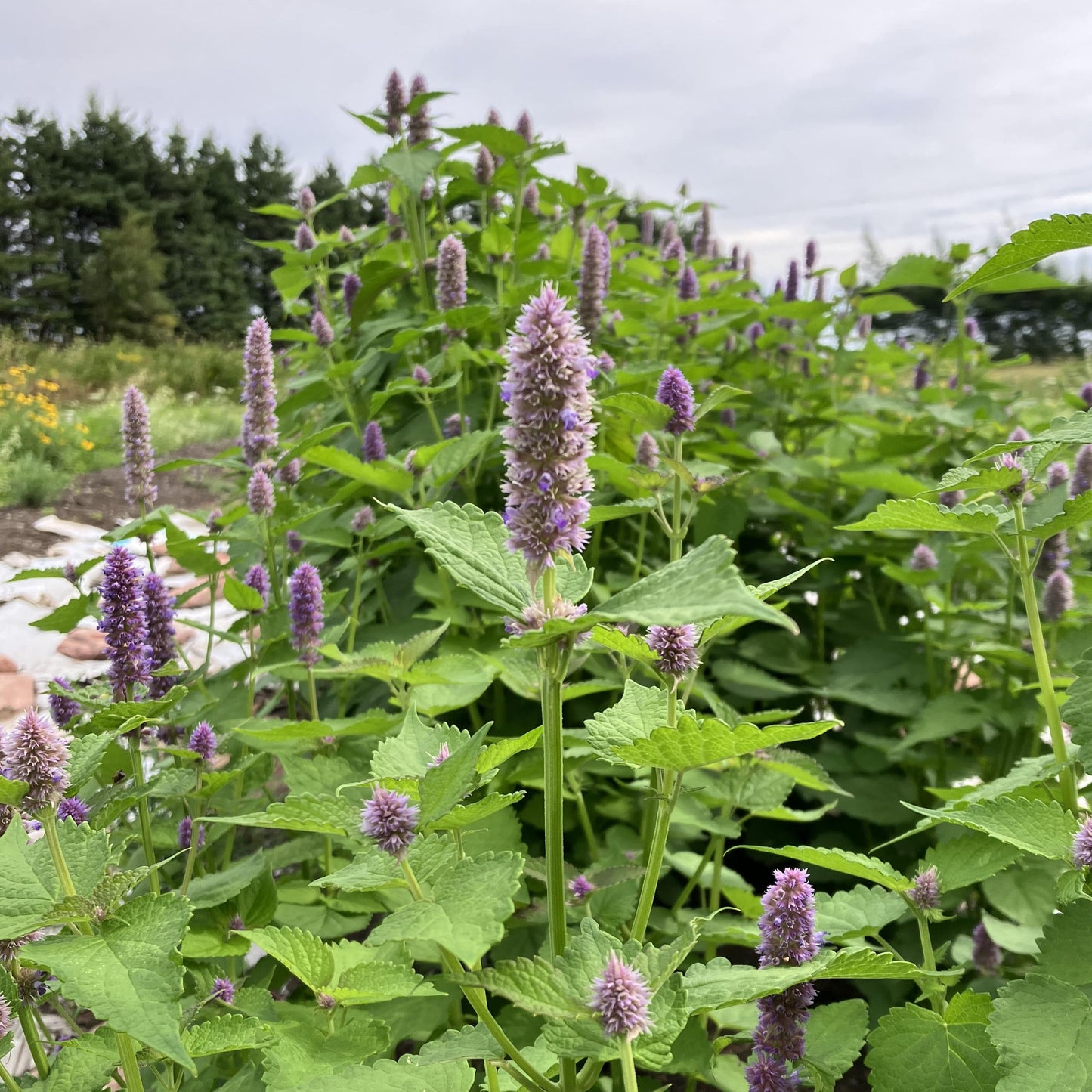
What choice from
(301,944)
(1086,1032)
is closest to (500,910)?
(301,944)

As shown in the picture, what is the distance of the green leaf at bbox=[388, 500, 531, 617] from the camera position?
0.83 metres

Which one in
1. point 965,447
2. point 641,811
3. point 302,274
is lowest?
point 641,811

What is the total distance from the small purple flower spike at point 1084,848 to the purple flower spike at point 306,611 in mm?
1416

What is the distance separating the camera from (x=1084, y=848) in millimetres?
1016

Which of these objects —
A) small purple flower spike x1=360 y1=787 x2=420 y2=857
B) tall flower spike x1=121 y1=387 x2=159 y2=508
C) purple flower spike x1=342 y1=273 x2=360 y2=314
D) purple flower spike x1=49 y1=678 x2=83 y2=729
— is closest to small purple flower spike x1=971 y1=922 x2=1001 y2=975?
small purple flower spike x1=360 y1=787 x2=420 y2=857

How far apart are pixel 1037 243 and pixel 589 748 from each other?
991 mm

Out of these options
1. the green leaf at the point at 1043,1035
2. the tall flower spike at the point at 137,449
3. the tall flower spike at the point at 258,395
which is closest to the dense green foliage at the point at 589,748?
the green leaf at the point at 1043,1035

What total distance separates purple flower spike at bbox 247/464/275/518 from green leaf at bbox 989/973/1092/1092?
6.15 ft

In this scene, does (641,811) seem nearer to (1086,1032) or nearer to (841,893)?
(841,893)

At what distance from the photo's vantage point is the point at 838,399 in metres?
4.00

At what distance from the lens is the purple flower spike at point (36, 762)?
3.34 feet

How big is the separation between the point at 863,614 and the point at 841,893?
2065mm

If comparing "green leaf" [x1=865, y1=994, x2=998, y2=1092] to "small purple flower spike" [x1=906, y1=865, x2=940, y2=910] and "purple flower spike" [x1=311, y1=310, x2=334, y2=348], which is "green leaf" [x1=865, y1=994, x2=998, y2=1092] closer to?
"small purple flower spike" [x1=906, y1=865, x2=940, y2=910]

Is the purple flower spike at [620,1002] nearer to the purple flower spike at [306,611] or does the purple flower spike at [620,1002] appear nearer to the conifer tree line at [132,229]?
the purple flower spike at [306,611]
